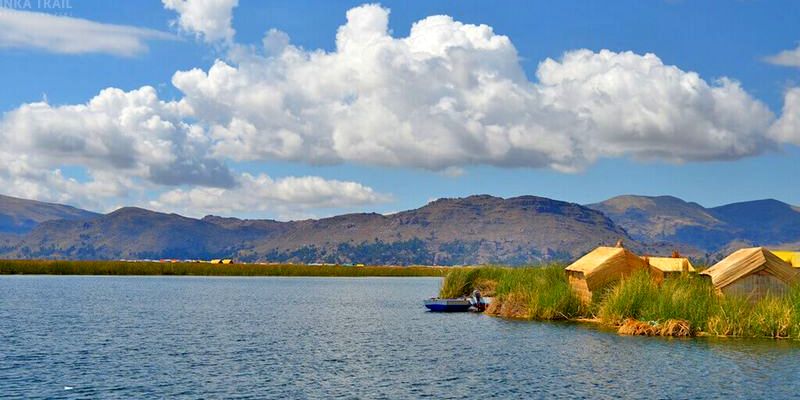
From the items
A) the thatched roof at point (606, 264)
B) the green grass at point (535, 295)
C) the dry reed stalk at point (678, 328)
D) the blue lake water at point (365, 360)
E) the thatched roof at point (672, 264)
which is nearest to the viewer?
the blue lake water at point (365, 360)

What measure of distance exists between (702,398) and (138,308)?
63103 mm

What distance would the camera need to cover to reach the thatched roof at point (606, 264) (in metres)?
64.1

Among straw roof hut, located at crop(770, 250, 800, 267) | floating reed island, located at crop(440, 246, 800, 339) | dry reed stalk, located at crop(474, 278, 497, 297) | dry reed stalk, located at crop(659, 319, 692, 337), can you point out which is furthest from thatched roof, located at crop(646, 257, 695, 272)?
dry reed stalk, located at crop(474, 278, 497, 297)

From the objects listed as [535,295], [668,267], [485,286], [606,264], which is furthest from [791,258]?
[485,286]

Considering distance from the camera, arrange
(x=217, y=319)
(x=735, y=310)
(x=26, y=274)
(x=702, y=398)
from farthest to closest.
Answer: (x=26, y=274) → (x=217, y=319) → (x=735, y=310) → (x=702, y=398)

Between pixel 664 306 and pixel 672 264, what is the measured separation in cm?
1679

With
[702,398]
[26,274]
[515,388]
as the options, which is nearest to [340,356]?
[515,388]

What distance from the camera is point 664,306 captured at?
2217 inches

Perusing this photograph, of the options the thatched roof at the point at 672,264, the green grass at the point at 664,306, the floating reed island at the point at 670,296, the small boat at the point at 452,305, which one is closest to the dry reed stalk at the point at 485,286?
the small boat at the point at 452,305

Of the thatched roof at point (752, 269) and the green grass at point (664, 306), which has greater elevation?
the thatched roof at point (752, 269)

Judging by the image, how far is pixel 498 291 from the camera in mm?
80750

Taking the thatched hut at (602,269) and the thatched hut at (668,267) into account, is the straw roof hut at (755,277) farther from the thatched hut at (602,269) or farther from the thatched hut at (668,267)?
the thatched hut at (602,269)

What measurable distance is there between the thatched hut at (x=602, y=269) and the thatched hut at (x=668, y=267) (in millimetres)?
1945

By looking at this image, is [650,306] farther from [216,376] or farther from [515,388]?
[216,376]
